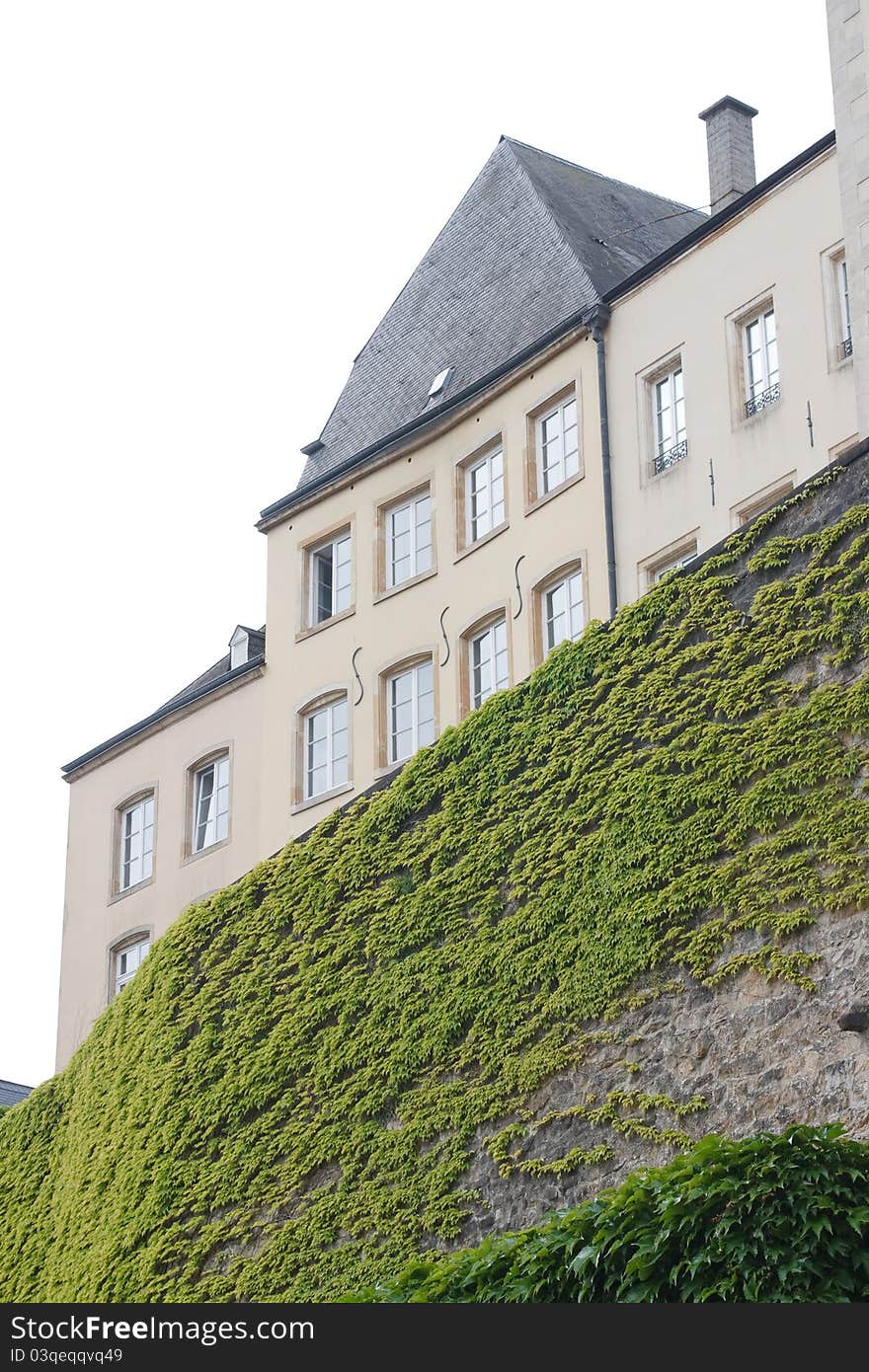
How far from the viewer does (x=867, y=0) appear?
15.5 metres

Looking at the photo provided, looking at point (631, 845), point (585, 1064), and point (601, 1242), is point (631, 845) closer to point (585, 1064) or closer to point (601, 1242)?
point (585, 1064)

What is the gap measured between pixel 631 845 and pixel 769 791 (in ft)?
4.60

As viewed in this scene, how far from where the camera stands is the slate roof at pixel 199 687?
30969mm

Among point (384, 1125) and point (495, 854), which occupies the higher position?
point (495, 854)

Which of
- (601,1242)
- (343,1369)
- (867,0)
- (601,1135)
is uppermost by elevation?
(867,0)

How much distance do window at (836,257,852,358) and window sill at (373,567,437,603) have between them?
738 centimetres

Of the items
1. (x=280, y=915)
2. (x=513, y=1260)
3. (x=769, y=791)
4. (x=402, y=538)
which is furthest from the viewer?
(x=402, y=538)

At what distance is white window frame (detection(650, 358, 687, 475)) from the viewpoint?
952 inches

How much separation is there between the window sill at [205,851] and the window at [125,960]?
1535 mm

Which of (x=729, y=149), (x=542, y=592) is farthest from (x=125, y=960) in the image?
(x=729, y=149)

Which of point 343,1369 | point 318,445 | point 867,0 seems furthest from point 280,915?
point 318,445

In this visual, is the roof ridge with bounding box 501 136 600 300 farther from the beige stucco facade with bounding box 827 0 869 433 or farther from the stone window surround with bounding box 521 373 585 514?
the beige stucco facade with bounding box 827 0 869 433

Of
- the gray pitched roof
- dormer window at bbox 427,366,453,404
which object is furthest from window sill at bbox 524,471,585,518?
dormer window at bbox 427,366,453,404

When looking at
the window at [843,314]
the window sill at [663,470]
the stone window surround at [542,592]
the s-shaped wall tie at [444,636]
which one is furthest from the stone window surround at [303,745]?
the window at [843,314]
